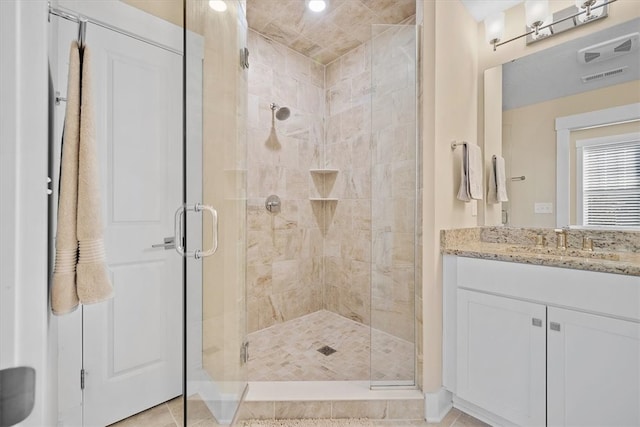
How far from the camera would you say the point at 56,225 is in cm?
55

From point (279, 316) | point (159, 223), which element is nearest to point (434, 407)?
point (279, 316)

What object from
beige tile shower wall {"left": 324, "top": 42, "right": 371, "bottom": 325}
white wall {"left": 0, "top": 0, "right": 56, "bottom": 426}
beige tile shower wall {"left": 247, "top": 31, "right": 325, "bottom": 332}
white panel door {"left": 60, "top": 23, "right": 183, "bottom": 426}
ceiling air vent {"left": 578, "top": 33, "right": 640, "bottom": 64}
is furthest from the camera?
beige tile shower wall {"left": 324, "top": 42, "right": 371, "bottom": 325}

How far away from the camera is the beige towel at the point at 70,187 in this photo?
0.53 metres

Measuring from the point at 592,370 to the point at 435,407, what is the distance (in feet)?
2.43

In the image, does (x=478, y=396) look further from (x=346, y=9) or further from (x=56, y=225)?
(x=346, y=9)

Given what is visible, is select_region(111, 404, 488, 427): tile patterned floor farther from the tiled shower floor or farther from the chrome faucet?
the chrome faucet

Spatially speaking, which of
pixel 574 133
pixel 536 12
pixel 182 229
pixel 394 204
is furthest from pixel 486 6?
pixel 182 229

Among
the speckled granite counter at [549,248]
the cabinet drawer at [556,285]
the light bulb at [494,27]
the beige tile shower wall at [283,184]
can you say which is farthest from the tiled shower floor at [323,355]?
the light bulb at [494,27]

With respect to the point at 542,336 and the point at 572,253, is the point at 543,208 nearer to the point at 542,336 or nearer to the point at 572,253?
the point at 572,253

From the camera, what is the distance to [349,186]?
280cm

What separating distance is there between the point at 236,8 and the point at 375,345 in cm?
220

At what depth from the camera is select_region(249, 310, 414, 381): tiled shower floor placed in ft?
5.72

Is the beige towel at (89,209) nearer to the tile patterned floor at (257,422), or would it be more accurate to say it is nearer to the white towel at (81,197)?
the white towel at (81,197)

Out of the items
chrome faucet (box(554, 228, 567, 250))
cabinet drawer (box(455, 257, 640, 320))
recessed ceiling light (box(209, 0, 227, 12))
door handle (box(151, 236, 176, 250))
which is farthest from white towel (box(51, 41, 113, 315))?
chrome faucet (box(554, 228, 567, 250))
